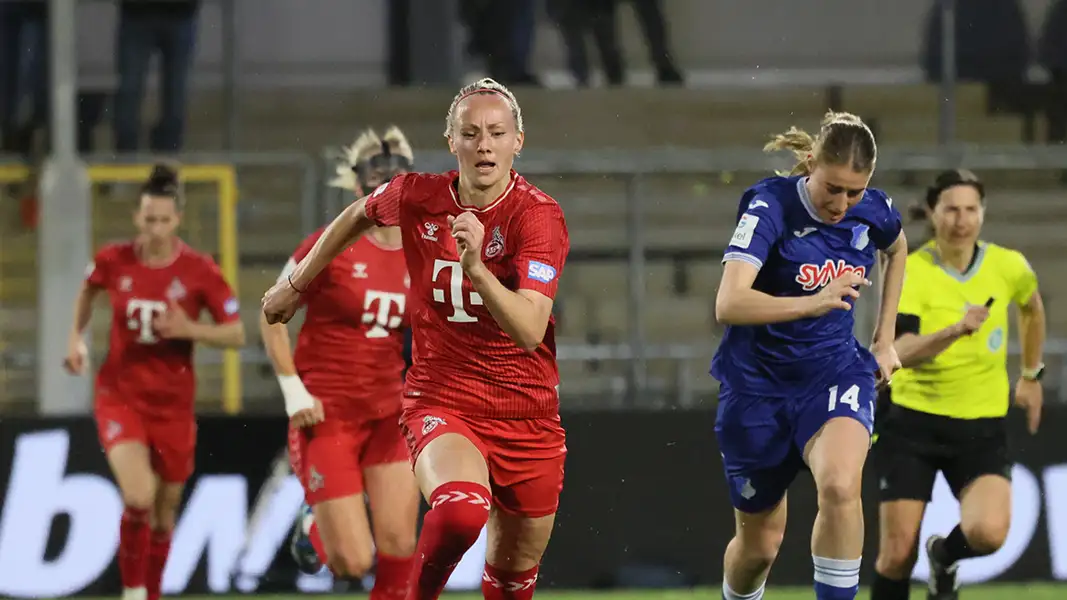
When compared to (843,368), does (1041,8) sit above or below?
above

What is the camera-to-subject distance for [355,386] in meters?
7.77

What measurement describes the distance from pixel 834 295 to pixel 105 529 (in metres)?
5.36

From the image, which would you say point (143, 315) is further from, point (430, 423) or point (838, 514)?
point (838, 514)

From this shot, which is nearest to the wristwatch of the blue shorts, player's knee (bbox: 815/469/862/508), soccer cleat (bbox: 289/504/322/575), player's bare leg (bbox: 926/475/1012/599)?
player's bare leg (bbox: 926/475/1012/599)

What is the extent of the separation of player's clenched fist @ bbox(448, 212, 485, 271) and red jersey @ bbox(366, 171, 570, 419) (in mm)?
490

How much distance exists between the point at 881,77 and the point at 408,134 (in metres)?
4.13

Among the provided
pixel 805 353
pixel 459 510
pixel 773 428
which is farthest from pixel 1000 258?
pixel 459 510

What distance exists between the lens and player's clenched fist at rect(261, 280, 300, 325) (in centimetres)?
596

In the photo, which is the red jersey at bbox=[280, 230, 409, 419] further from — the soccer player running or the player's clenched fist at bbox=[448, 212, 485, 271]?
the player's clenched fist at bbox=[448, 212, 485, 271]

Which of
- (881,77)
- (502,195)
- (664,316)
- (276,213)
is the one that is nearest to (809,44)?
(881,77)

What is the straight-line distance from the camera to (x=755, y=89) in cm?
1524

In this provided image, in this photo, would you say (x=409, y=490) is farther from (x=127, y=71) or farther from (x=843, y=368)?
(x=127, y=71)

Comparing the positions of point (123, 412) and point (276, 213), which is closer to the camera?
point (123, 412)

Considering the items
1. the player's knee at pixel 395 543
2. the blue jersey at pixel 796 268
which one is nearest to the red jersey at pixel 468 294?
the blue jersey at pixel 796 268
